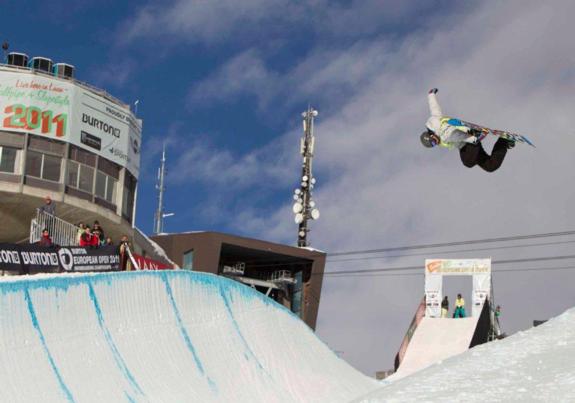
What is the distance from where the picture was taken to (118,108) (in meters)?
36.2

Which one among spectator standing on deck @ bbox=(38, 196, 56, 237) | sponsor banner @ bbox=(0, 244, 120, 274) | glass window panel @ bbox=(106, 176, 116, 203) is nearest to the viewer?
sponsor banner @ bbox=(0, 244, 120, 274)

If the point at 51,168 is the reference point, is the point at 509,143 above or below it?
above

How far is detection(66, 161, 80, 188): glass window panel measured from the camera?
1325 inches

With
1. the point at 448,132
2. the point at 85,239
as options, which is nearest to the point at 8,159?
the point at 85,239

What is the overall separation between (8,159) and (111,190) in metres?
3.82

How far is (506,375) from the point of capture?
41.1ft

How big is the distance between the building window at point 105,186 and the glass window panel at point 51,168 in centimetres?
159

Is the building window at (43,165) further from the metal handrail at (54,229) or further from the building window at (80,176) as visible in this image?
the metal handrail at (54,229)

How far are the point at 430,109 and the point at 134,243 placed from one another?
14.1 metres

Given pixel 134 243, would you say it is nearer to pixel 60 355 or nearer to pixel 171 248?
pixel 171 248

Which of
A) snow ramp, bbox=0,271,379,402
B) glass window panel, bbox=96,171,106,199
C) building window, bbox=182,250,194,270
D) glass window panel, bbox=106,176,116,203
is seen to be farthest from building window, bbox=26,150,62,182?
building window, bbox=182,250,194,270

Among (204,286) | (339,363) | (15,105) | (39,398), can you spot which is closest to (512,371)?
(39,398)

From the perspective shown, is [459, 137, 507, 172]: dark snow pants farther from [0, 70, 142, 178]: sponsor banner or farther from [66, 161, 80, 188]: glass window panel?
[0, 70, 142, 178]: sponsor banner

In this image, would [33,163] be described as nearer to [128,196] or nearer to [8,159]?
[8,159]
